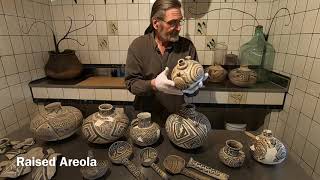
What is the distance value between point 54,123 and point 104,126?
0.70ft

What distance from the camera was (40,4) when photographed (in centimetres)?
183

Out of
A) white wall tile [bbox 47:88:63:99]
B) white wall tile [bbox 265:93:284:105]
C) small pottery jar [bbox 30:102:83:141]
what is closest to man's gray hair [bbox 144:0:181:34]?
small pottery jar [bbox 30:102:83:141]

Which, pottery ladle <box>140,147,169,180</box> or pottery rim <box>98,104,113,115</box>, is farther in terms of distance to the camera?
pottery rim <box>98,104,113,115</box>

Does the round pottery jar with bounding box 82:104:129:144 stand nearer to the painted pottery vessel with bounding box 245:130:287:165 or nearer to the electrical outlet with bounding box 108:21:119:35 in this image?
the painted pottery vessel with bounding box 245:130:287:165

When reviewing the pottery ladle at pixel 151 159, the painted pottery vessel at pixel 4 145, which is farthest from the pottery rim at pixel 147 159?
the painted pottery vessel at pixel 4 145

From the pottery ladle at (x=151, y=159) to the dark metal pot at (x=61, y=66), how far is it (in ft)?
A: 4.56

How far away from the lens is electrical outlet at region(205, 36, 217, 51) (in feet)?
6.26

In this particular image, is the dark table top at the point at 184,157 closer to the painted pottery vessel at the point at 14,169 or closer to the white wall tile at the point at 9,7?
the painted pottery vessel at the point at 14,169

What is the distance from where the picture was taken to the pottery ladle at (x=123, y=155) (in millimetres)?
681

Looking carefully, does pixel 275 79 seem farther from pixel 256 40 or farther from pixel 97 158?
pixel 97 158

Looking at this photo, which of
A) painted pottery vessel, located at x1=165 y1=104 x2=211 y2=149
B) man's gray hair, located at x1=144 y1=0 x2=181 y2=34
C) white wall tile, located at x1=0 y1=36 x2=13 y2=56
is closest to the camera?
painted pottery vessel, located at x1=165 y1=104 x2=211 y2=149

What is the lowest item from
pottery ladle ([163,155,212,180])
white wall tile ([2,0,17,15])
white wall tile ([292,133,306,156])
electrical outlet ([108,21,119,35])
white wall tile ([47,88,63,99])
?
white wall tile ([292,133,306,156])

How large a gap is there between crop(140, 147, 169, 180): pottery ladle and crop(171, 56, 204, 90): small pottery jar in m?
0.29

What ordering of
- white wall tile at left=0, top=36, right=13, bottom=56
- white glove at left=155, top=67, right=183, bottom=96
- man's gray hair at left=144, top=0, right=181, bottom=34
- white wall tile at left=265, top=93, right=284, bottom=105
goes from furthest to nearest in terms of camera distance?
white wall tile at left=265, top=93, right=284, bottom=105 < white wall tile at left=0, top=36, right=13, bottom=56 < man's gray hair at left=144, top=0, right=181, bottom=34 < white glove at left=155, top=67, right=183, bottom=96
